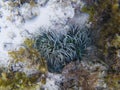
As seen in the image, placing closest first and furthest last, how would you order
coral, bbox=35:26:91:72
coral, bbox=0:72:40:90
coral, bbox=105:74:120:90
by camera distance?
coral, bbox=105:74:120:90 → coral, bbox=0:72:40:90 → coral, bbox=35:26:91:72

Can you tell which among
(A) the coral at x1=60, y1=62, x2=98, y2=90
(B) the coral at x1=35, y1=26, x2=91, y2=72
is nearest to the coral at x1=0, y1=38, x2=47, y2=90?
(B) the coral at x1=35, y1=26, x2=91, y2=72

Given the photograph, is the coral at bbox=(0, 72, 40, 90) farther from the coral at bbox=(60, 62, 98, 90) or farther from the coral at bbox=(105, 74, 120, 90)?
the coral at bbox=(105, 74, 120, 90)

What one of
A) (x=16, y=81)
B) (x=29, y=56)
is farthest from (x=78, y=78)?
(x=16, y=81)

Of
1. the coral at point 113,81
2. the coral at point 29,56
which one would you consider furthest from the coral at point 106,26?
the coral at point 29,56

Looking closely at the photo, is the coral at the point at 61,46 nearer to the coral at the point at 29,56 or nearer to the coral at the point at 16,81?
the coral at the point at 29,56

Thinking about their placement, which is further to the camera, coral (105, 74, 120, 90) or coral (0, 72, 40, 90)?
coral (0, 72, 40, 90)

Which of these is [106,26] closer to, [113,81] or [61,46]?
[61,46]

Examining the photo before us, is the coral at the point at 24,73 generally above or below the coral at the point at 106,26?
below

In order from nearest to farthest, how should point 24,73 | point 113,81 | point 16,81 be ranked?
point 113,81 < point 16,81 < point 24,73

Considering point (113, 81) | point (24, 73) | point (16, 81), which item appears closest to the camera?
point (113, 81)
